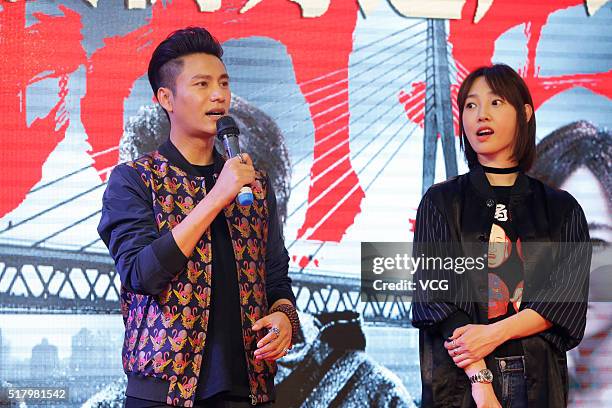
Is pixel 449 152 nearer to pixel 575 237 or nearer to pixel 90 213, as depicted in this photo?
pixel 575 237

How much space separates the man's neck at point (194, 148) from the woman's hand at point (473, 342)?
2.53 ft

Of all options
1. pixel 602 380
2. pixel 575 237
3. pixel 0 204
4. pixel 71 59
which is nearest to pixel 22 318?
pixel 0 204

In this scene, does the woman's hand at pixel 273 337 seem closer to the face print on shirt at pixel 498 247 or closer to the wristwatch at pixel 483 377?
the wristwatch at pixel 483 377

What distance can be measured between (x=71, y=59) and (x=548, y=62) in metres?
1.85

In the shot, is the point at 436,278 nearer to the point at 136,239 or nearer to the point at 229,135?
the point at 229,135

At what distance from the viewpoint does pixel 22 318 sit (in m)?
2.99

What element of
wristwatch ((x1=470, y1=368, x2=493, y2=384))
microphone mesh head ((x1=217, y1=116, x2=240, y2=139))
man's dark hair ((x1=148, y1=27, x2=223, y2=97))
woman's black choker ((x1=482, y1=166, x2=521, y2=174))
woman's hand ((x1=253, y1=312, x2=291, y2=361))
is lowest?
wristwatch ((x1=470, y1=368, x2=493, y2=384))

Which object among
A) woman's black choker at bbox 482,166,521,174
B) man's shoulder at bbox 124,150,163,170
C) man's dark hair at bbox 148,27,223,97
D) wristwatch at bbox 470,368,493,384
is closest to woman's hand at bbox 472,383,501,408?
wristwatch at bbox 470,368,493,384

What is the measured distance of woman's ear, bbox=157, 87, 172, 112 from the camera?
2.21 metres

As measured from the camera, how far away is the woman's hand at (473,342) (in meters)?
2.06

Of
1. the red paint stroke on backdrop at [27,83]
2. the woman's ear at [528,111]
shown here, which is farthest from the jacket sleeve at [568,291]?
the red paint stroke on backdrop at [27,83]

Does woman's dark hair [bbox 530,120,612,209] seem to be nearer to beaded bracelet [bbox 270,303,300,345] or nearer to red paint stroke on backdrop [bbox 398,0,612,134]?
red paint stroke on backdrop [bbox 398,0,612,134]

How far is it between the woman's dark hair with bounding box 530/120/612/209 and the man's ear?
166 cm

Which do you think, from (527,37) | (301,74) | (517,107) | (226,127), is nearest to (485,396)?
(517,107)
